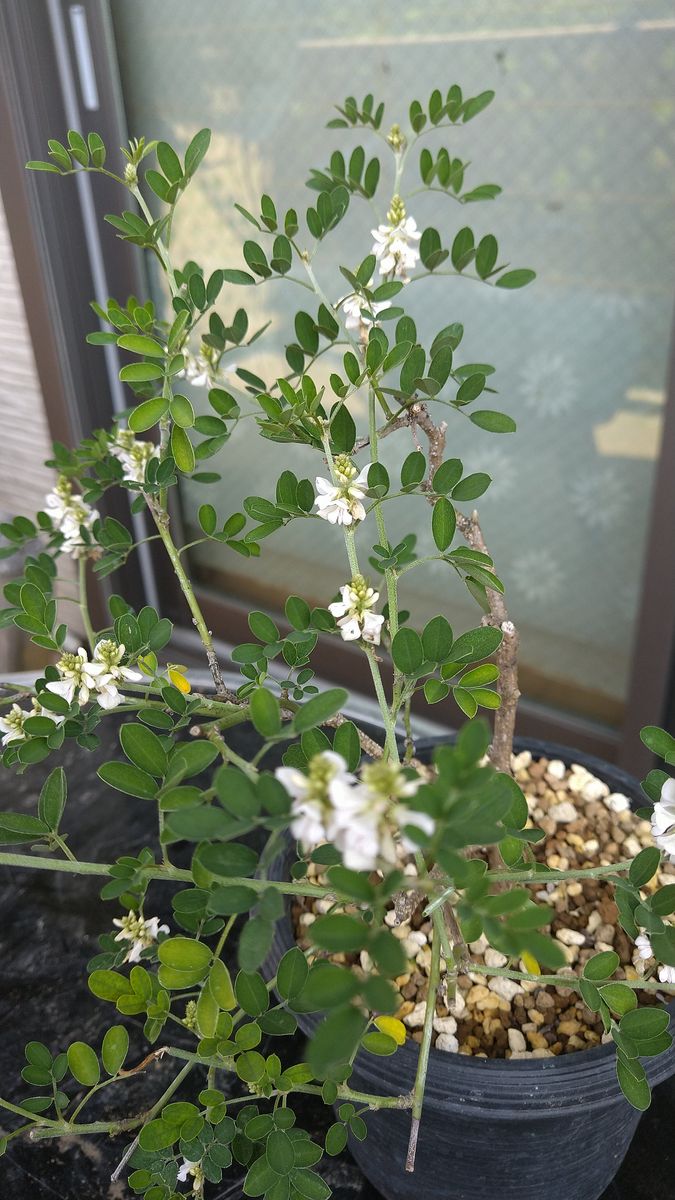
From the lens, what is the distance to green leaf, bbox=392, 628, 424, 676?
1.66 ft

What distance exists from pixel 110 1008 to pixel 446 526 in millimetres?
543

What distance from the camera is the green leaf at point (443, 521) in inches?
22.4

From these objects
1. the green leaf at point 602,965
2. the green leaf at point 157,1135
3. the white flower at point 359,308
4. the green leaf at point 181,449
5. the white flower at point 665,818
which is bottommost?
the green leaf at point 157,1135

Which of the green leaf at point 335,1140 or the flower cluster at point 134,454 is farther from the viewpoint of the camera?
the flower cluster at point 134,454

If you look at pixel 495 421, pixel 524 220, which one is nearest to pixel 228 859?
pixel 495 421

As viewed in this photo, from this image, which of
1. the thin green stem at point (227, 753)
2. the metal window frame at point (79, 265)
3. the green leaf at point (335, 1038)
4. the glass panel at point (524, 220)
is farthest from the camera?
the metal window frame at point (79, 265)

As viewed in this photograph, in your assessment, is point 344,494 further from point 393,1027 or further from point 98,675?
point 393,1027

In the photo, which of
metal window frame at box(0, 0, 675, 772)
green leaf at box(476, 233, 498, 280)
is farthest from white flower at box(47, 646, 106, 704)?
metal window frame at box(0, 0, 675, 772)

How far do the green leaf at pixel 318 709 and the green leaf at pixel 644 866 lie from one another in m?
0.22

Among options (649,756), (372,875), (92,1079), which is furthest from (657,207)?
(92,1079)

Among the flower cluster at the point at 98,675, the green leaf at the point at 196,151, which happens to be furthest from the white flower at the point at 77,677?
the green leaf at the point at 196,151

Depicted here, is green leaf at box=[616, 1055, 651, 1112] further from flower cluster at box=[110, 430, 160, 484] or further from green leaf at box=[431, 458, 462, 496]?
flower cluster at box=[110, 430, 160, 484]

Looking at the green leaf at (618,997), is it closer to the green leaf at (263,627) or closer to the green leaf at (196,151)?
the green leaf at (263,627)

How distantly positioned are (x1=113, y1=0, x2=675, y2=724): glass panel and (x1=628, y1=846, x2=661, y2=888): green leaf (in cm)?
105
